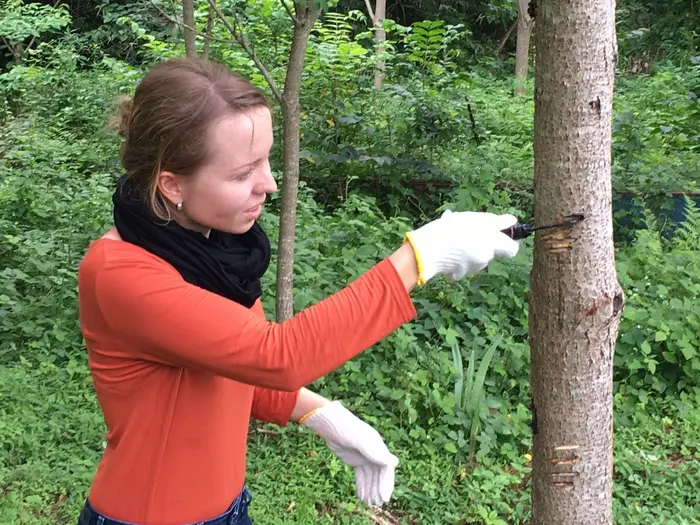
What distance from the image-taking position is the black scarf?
121cm

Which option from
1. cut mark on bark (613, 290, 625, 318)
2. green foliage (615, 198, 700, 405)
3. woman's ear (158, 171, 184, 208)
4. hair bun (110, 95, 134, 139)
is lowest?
green foliage (615, 198, 700, 405)

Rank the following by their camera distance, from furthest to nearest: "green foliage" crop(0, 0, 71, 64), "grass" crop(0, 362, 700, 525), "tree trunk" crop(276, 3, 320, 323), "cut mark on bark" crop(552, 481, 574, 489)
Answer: "green foliage" crop(0, 0, 71, 64)
"tree trunk" crop(276, 3, 320, 323)
"grass" crop(0, 362, 700, 525)
"cut mark on bark" crop(552, 481, 574, 489)

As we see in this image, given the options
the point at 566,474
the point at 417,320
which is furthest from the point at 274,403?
the point at 417,320

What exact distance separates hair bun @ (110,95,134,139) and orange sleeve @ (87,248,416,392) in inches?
13.8

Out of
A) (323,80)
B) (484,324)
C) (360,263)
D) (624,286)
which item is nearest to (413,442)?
(484,324)

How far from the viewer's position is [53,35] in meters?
13.8

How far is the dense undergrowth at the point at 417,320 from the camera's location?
109 inches

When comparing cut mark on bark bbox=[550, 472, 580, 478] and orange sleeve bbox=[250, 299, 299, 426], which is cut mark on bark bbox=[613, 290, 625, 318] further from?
orange sleeve bbox=[250, 299, 299, 426]

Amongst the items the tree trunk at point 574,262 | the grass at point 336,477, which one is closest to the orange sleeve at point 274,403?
the tree trunk at point 574,262

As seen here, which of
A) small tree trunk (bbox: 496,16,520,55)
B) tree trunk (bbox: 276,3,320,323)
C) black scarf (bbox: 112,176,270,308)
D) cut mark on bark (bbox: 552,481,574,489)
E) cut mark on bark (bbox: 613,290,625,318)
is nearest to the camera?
black scarf (bbox: 112,176,270,308)

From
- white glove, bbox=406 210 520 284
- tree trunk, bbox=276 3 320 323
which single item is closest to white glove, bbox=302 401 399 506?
white glove, bbox=406 210 520 284

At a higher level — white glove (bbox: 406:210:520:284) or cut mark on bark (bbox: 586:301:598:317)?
white glove (bbox: 406:210:520:284)

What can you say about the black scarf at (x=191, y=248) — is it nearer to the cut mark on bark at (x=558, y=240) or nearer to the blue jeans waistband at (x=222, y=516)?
the blue jeans waistband at (x=222, y=516)

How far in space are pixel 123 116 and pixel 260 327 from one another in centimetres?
57
